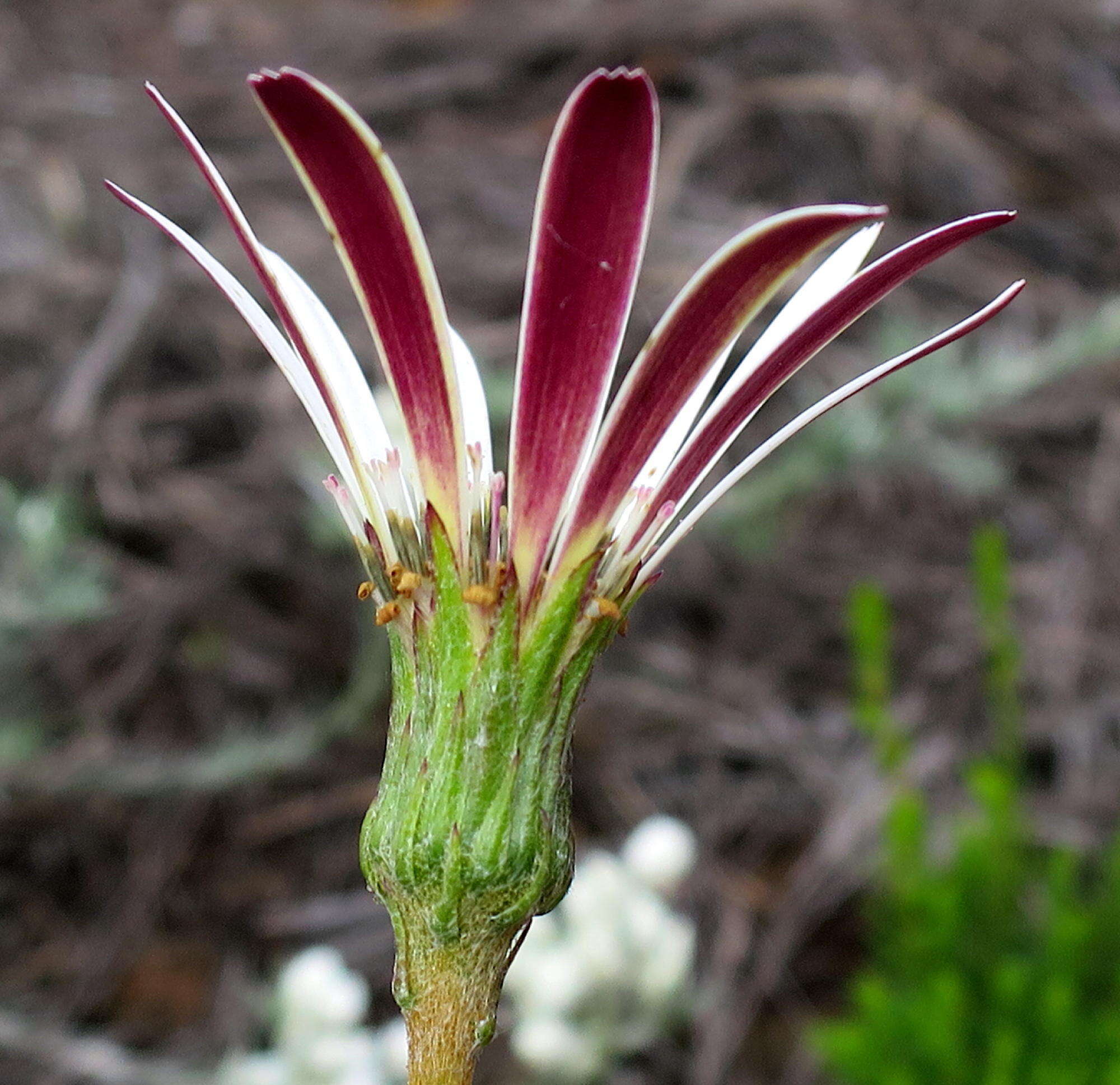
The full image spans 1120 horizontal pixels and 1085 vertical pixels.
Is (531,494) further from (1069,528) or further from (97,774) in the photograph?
(1069,528)

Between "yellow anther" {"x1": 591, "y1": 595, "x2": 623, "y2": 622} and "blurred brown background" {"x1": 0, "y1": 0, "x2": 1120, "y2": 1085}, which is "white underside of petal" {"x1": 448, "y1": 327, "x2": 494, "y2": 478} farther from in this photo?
"blurred brown background" {"x1": 0, "y1": 0, "x2": 1120, "y2": 1085}

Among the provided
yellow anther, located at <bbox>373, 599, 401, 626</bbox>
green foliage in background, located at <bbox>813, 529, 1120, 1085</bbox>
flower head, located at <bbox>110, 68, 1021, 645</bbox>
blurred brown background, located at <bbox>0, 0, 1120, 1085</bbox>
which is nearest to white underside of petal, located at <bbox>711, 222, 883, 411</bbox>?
flower head, located at <bbox>110, 68, 1021, 645</bbox>

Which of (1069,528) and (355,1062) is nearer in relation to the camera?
(355,1062)

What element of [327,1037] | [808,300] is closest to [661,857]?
[327,1037]

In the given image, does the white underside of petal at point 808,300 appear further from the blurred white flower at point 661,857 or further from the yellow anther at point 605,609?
the blurred white flower at point 661,857

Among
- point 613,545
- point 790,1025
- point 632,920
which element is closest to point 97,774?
point 632,920
